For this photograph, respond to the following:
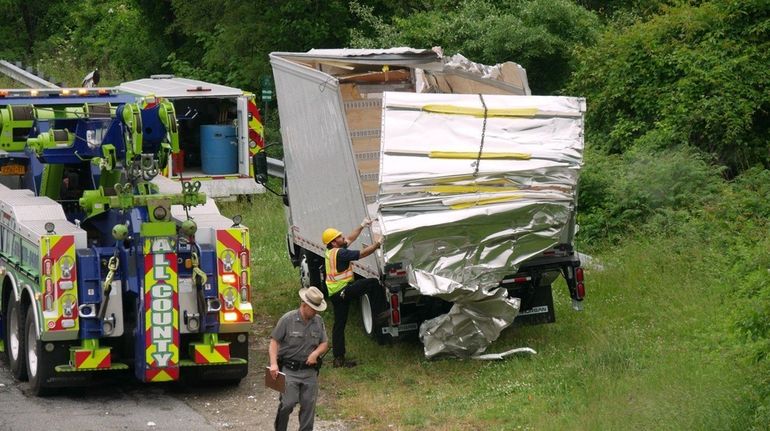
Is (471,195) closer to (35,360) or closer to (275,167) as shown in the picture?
(35,360)

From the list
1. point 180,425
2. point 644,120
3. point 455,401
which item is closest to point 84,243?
point 180,425

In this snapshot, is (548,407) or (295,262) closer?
(548,407)

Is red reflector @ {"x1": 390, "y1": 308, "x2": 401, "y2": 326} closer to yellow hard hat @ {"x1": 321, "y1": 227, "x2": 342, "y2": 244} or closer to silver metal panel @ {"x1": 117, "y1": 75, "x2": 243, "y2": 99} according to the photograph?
yellow hard hat @ {"x1": 321, "y1": 227, "x2": 342, "y2": 244}

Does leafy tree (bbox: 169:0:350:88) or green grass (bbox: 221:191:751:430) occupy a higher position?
leafy tree (bbox: 169:0:350:88)

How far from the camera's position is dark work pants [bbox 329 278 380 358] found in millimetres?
14055

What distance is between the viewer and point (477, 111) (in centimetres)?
1391

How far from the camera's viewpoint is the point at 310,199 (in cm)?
1602

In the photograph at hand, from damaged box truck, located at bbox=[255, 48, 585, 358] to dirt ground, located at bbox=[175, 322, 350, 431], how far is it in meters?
1.52

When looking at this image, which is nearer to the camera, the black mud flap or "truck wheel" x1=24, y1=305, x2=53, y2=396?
"truck wheel" x1=24, y1=305, x2=53, y2=396

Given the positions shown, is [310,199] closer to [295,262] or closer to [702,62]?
[295,262]

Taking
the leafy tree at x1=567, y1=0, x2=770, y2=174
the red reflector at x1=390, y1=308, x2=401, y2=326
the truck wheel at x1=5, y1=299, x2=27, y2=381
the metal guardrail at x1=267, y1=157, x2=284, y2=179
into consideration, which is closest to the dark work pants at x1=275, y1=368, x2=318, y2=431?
the red reflector at x1=390, y1=308, x2=401, y2=326

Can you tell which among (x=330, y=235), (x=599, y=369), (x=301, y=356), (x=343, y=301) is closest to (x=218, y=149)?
(x=330, y=235)

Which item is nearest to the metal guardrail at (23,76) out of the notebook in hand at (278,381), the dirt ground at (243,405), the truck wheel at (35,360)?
the truck wheel at (35,360)

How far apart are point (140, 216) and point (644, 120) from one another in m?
9.67
